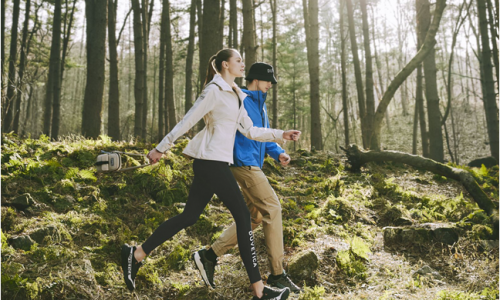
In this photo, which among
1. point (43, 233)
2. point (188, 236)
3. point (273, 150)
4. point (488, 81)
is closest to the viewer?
point (273, 150)

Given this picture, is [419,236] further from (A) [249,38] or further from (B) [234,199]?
(A) [249,38]

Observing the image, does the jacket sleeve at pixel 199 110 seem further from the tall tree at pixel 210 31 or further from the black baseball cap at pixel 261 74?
the tall tree at pixel 210 31

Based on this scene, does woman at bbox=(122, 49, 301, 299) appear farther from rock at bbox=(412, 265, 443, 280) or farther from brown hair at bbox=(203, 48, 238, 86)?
rock at bbox=(412, 265, 443, 280)

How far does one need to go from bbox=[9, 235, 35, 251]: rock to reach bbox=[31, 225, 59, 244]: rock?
0.12m

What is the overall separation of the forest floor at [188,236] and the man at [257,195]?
0.31m

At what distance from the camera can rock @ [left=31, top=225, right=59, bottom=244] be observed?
13.8ft

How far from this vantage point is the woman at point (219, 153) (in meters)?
3.08

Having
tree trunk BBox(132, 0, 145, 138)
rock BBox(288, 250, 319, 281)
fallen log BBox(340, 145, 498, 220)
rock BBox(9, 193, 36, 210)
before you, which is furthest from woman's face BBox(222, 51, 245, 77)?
tree trunk BBox(132, 0, 145, 138)

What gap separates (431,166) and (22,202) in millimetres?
7185

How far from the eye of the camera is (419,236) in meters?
4.94

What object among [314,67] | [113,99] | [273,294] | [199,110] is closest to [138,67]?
[113,99]

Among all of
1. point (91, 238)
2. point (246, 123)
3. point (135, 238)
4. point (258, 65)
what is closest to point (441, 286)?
point (246, 123)

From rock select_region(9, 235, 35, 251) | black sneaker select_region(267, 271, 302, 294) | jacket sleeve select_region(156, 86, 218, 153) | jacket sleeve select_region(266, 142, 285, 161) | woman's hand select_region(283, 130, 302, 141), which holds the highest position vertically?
jacket sleeve select_region(156, 86, 218, 153)

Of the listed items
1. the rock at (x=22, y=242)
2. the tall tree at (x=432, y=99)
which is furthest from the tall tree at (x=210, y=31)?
the tall tree at (x=432, y=99)
